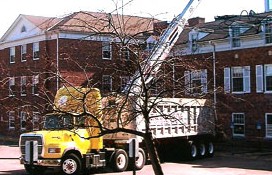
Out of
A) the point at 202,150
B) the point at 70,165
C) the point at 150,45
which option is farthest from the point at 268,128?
the point at 150,45

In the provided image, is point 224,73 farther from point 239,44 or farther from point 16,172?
point 16,172

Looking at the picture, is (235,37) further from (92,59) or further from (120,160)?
(92,59)

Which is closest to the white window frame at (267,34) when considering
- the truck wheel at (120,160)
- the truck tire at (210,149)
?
the truck tire at (210,149)

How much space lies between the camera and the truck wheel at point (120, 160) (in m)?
20.9

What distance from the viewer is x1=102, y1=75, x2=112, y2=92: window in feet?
34.7

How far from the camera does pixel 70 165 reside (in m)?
19.7

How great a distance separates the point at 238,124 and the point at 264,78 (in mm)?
3545

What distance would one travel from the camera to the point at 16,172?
21.6m

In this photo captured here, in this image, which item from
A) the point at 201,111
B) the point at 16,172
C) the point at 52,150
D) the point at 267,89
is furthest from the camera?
the point at 267,89

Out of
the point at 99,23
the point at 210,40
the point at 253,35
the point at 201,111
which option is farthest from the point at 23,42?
the point at 99,23

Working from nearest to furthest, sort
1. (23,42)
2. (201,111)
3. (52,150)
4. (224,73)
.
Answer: (52,150)
(201,111)
(224,73)
(23,42)

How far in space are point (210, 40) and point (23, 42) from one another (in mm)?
18264

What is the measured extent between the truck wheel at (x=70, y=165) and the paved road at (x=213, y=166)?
152cm

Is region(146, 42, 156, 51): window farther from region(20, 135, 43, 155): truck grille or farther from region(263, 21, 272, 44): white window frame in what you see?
region(263, 21, 272, 44): white window frame
